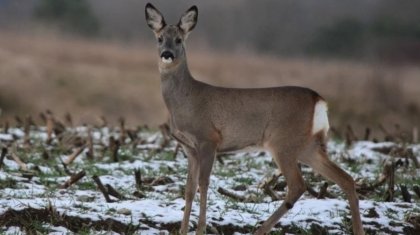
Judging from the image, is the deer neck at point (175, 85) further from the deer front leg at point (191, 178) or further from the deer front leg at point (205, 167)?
the deer front leg at point (205, 167)

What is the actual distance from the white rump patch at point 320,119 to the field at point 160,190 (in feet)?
2.78

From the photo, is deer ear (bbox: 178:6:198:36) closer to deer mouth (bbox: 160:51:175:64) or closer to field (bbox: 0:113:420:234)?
deer mouth (bbox: 160:51:175:64)

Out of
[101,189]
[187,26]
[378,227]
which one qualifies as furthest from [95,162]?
[378,227]

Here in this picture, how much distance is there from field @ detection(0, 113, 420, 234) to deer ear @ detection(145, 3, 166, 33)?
1700mm

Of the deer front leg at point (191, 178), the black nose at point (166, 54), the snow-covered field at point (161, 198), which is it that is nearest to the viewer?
the snow-covered field at point (161, 198)

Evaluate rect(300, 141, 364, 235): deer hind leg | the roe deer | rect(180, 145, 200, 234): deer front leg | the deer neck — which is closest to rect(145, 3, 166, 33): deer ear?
the roe deer

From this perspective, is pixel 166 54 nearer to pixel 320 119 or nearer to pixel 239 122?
pixel 239 122

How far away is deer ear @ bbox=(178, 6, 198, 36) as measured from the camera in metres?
8.98

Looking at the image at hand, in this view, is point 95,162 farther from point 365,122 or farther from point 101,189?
point 365,122

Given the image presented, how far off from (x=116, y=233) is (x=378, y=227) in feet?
8.16

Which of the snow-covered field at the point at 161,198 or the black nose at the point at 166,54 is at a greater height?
the black nose at the point at 166,54

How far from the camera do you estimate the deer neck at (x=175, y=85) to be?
897cm

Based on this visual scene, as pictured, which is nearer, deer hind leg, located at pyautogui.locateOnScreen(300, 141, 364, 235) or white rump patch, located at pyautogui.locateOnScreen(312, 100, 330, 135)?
deer hind leg, located at pyautogui.locateOnScreen(300, 141, 364, 235)

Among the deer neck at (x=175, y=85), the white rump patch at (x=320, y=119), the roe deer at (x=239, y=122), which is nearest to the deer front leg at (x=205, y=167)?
the roe deer at (x=239, y=122)
